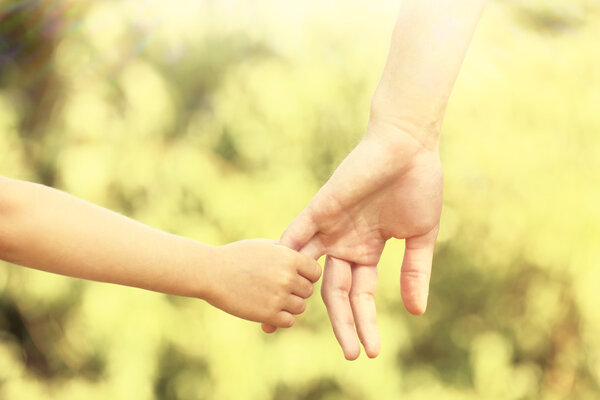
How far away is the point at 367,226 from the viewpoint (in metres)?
1.05

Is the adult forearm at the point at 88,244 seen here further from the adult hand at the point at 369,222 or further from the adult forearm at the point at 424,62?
the adult forearm at the point at 424,62

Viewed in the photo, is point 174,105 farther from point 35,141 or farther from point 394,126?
point 394,126

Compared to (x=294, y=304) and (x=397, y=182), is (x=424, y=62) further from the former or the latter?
Result: (x=294, y=304)

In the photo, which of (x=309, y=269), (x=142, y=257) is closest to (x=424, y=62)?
(x=309, y=269)

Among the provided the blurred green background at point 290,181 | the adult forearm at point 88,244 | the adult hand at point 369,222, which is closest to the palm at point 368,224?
the adult hand at point 369,222

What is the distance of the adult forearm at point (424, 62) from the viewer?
101cm

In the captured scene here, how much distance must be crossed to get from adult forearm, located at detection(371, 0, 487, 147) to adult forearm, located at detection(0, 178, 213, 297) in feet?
1.25

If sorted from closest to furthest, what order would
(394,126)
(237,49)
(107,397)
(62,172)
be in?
(394,126) < (107,397) < (62,172) < (237,49)

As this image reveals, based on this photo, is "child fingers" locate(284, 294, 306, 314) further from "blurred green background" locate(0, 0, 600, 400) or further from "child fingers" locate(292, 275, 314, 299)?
"blurred green background" locate(0, 0, 600, 400)

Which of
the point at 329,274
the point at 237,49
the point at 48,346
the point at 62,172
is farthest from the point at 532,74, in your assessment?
the point at 48,346

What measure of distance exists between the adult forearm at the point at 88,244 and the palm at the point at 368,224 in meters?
0.18

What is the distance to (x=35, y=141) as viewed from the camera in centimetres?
177

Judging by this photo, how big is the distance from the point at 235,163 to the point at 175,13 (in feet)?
1.46

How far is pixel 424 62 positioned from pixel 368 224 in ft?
0.89
